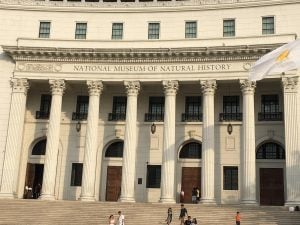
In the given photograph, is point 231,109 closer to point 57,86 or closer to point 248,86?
point 248,86

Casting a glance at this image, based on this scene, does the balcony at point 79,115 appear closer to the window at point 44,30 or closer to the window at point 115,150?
the window at point 115,150

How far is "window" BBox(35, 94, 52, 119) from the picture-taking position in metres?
48.5

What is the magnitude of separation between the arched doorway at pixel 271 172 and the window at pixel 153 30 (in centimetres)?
1575

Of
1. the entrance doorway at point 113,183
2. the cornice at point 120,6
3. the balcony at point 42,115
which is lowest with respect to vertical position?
the entrance doorway at point 113,183

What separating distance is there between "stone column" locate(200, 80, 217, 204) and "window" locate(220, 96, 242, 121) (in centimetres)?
305

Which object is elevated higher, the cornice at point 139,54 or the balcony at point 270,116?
the cornice at point 139,54

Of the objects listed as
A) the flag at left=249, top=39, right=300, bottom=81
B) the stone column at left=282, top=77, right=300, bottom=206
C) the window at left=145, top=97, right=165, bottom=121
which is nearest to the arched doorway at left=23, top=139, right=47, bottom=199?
the window at left=145, top=97, right=165, bottom=121

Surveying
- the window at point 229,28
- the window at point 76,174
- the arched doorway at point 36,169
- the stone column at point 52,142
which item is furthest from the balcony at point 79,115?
the window at point 229,28

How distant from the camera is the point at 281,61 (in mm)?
21656

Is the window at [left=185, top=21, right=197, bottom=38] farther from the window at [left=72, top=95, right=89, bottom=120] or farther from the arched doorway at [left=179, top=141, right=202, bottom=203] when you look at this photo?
the window at [left=72, top=95, right=89, bottom=120]

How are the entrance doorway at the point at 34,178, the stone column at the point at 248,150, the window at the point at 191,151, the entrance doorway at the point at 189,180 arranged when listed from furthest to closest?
the window at the point at 191,151
the entrance doorway at the point at 34,178
the entrance doorway at the point at 189,180
the stone column at the point at 248,150

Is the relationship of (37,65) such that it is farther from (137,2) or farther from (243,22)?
(243,22)

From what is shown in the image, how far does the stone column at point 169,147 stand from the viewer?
139 feet

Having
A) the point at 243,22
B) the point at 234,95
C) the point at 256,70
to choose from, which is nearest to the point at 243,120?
the point at 234,95
